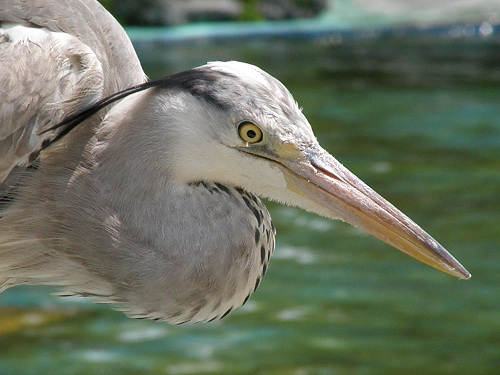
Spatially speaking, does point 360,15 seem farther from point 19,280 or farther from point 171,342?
point 19,280

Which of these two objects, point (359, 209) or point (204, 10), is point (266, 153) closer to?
point (359, 209)

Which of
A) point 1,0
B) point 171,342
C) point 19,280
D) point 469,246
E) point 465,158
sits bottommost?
point 171,342

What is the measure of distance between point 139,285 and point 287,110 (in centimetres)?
54

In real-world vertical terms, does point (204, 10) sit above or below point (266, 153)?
above

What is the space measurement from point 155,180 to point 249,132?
0.83 ft

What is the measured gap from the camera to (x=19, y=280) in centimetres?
226

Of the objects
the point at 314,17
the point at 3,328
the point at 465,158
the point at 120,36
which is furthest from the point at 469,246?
the point at 314,17

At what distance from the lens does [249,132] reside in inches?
76.3

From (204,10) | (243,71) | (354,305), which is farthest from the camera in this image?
(204,10)

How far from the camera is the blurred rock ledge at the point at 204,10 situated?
42.8ft

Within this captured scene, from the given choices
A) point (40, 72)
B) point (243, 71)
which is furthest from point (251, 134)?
point (40, 72)

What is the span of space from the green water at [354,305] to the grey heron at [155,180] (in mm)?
2864

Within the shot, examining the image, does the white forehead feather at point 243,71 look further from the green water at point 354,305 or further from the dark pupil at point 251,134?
the green water at point 354,305

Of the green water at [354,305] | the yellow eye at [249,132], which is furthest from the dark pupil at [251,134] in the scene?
the green water at [354,305]
